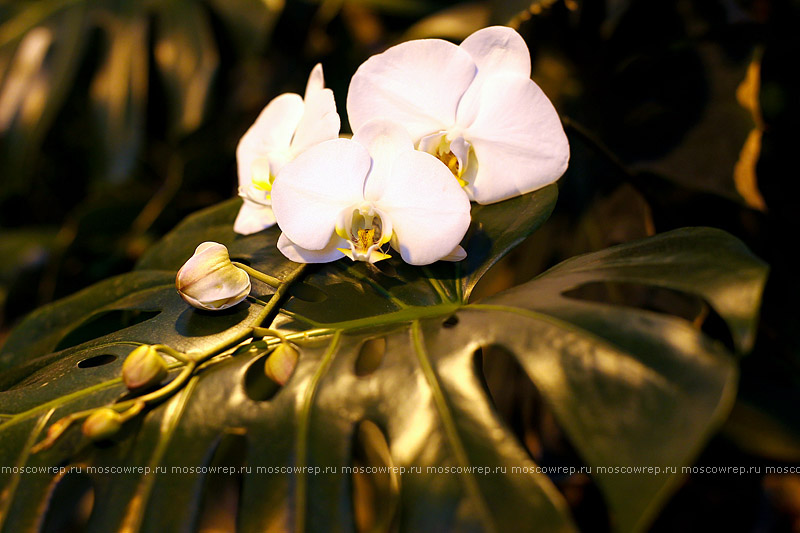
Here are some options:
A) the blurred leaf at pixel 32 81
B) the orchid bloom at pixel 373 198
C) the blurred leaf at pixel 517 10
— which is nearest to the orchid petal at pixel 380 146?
the orchid bloom at pixel 373 198

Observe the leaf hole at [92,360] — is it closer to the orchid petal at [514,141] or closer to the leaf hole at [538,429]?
the orchid petal at [514,141]

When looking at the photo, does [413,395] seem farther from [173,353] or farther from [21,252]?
[21,252]

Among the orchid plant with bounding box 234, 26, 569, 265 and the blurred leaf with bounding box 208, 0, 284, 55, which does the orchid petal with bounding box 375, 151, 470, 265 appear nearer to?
the orchid plant with bounding box 234, 26, 569, 265

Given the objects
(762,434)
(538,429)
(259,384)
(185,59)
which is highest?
(185,59)

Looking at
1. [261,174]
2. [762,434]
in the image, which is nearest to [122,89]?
[261,174]

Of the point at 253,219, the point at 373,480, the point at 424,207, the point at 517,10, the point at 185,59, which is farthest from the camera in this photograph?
the point at 185,59

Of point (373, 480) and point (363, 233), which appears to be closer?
point (363, 233)

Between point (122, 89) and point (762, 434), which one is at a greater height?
point (122, 89)
